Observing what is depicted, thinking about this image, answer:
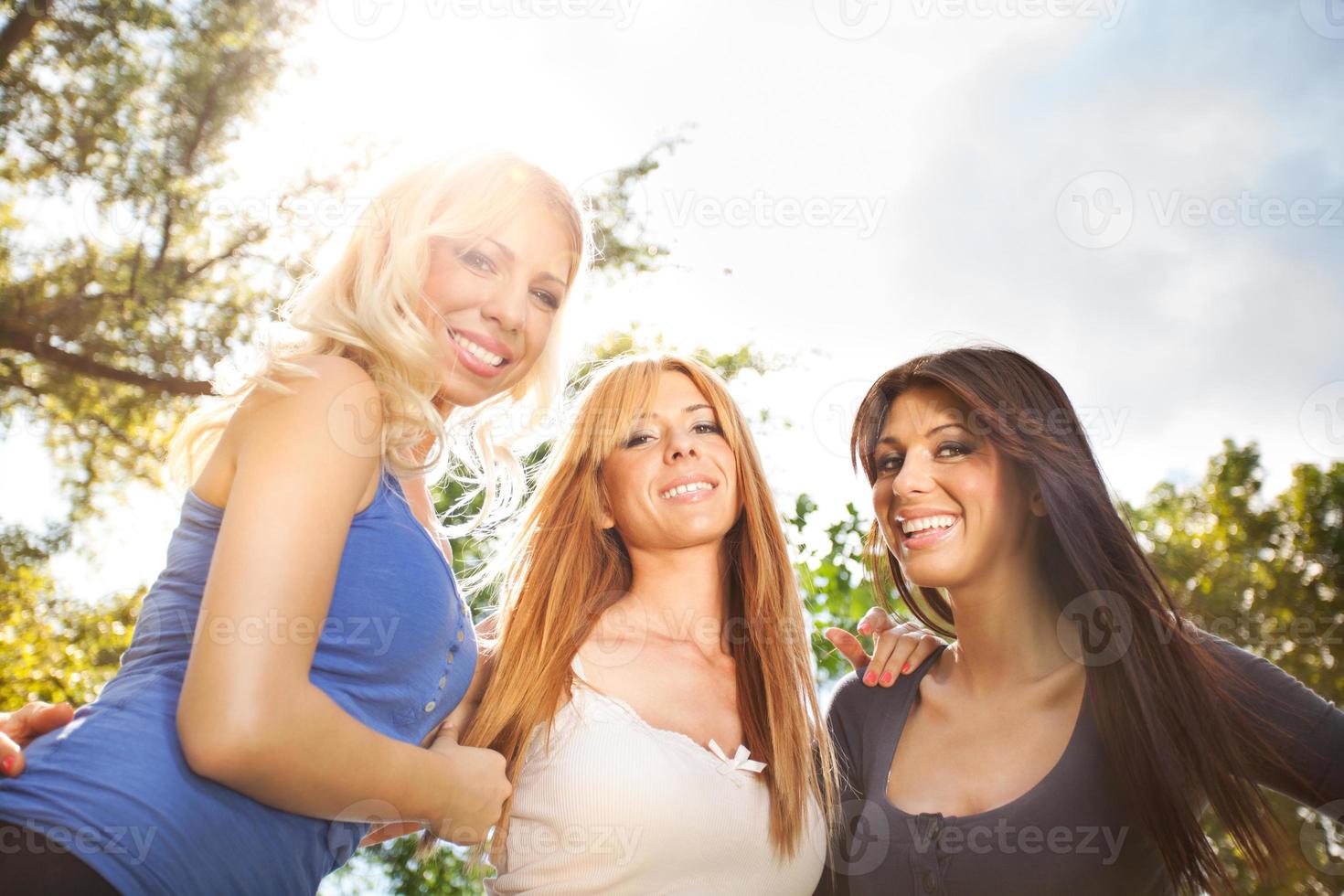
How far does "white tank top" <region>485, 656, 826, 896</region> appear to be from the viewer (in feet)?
8.35

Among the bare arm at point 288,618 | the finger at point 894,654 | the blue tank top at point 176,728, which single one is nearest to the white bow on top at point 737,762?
the finger at point 894,654

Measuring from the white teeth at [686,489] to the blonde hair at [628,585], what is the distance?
0.18 m

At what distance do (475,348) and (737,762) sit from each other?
4.55 ft

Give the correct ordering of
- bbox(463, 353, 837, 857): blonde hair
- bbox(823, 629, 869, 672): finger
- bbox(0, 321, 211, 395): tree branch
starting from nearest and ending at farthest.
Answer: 1. bbox(463, 353, 837, 857): blonde hair
2. bbox(823, 629, 869, 672): finger
3. bbox(0, 321, 211, 395): tree branch

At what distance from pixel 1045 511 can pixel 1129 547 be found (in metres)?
0.26

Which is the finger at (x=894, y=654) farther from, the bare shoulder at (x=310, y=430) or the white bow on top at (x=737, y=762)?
the bare shoulder at (x=310, y=430)

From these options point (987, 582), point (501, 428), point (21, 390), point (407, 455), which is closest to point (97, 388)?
point (21, 390)

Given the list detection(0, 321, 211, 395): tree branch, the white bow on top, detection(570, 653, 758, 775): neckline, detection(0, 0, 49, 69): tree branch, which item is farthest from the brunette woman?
detection(0, 0, 49, 69): tree branch

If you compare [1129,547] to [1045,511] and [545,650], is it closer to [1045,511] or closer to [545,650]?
[1045,511]

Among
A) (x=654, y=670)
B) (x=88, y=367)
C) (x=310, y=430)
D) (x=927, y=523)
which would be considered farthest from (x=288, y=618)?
(x=88, y=367)

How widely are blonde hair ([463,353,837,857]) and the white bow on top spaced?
0.21 feet

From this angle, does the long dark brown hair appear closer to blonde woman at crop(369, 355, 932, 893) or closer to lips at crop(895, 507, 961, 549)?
lips at crop(895, 507, 961, 549)

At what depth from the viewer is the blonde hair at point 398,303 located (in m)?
2.02

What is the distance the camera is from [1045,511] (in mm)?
3002
